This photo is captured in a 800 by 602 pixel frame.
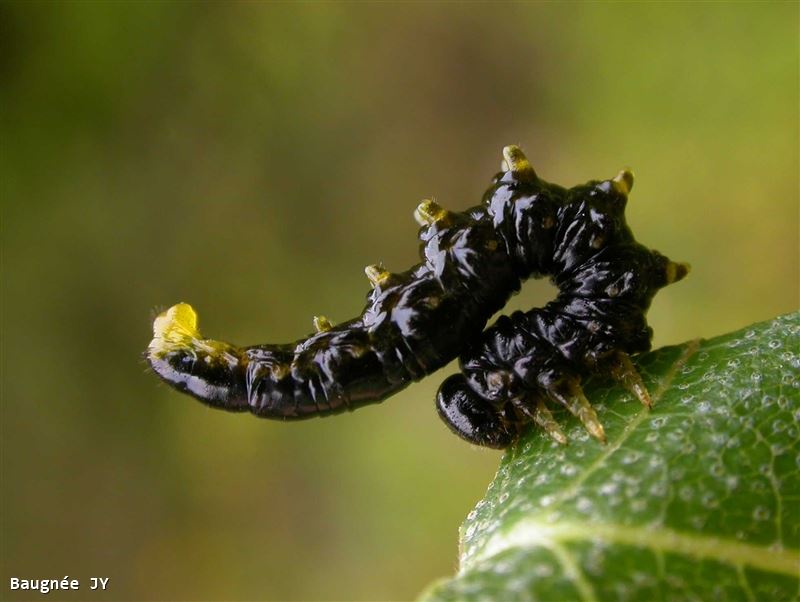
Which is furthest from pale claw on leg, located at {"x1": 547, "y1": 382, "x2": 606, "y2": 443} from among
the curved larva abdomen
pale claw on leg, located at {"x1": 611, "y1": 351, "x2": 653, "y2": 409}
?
the curved larva abdomen

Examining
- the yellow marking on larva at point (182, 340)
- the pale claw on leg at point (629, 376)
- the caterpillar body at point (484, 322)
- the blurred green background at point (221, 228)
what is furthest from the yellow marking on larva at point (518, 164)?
the blurred green background at point (221, 228)

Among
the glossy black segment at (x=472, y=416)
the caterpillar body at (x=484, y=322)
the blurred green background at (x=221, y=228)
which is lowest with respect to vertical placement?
the glossy black segment at (x=472, y=416)

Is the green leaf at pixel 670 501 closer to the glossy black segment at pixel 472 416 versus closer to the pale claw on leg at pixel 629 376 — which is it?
the pale claw on leg at pixel 629 376

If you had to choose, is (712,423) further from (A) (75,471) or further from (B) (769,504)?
(A) (75,471)

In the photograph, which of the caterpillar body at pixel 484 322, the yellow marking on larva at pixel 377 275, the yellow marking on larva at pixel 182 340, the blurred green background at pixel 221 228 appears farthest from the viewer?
the blurred green background at pixel 221 228

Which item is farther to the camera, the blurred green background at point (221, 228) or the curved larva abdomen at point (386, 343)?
the blurred green background at point (221, 228)

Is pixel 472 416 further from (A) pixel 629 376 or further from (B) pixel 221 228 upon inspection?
(B) pixel 221 228

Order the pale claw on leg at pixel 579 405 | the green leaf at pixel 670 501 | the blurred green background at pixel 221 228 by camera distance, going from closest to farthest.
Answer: the green leaf at pixel 670 501 < the pale claw on leg at pixel 579 405 < the blurred green background at pixel 221 228

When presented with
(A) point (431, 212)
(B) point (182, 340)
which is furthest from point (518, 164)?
(B) point (182, 340)

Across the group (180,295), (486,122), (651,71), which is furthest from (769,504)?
(180,295)
